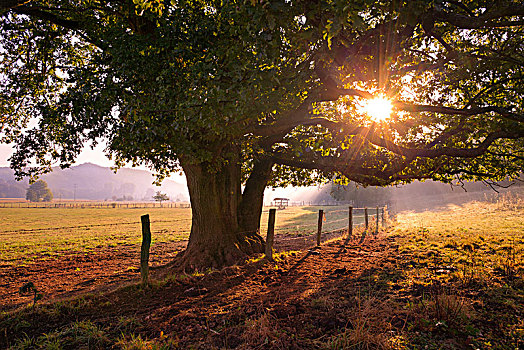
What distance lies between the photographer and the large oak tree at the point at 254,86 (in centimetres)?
472

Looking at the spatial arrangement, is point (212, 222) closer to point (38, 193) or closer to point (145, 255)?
point (145, 255)

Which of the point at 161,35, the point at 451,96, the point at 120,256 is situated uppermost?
the point at 161,35

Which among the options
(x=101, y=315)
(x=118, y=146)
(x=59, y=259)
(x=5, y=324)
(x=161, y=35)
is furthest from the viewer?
(x=59, y=259)

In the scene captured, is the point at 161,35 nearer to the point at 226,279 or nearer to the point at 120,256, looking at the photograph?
the point at 226,279

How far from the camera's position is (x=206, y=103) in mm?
5098

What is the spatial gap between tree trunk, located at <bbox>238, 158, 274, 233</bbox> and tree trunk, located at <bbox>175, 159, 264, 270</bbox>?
26.6 inches

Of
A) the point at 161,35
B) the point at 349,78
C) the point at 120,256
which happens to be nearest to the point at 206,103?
the point at 161,35

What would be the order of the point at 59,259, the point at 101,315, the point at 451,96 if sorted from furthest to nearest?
the point at 59,259
the point at 451,96
the point at 101,315

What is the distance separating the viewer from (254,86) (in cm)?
468

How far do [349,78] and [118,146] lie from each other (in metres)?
6.46

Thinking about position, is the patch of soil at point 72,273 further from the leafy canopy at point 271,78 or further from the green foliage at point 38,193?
the green foliage at point 38,193

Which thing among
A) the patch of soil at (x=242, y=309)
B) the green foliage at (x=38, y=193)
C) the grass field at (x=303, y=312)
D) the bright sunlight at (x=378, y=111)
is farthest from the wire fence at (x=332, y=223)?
the green foliage at (x=38, y=193)

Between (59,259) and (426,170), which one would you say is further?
(59,259)

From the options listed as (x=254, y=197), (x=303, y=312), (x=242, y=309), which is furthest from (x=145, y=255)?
(x=254, y=197)
